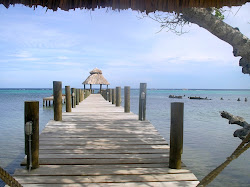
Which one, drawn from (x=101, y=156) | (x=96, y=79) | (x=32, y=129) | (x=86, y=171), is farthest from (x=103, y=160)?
(x=96, y=79)

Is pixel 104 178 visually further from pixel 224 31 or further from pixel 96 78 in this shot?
pixel 96 78

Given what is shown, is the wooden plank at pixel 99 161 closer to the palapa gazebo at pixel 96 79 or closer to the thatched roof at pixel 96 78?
the palapa gazebo at pixel 96 79

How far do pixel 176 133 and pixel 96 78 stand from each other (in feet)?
121

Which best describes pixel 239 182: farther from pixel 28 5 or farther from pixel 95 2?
pixel 28 5

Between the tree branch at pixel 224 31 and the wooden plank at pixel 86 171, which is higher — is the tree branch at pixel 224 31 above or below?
above

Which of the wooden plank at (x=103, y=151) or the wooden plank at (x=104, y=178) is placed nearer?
the wooden plank at (x=104, y=178)

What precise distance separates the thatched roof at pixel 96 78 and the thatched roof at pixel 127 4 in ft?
116

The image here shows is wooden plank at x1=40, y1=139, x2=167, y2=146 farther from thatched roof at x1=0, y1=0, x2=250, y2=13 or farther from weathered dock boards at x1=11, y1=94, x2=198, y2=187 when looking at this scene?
thatched roof at x1=0, y1=0, x2=250, y2=13

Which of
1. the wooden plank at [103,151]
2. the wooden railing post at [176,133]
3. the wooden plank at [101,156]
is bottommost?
the wooden plank at [101,156]

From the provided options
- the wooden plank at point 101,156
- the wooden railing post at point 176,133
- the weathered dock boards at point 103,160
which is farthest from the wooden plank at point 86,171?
the wooden plank at point 101,156

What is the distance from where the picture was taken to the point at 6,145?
A: 11.3 metres

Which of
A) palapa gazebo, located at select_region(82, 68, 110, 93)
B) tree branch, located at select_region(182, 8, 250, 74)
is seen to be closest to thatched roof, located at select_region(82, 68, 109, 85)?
palapa gazebo, located at select_region(82, 68, 110, 93)

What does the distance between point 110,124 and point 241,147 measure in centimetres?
518

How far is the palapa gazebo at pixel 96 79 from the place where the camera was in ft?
129
